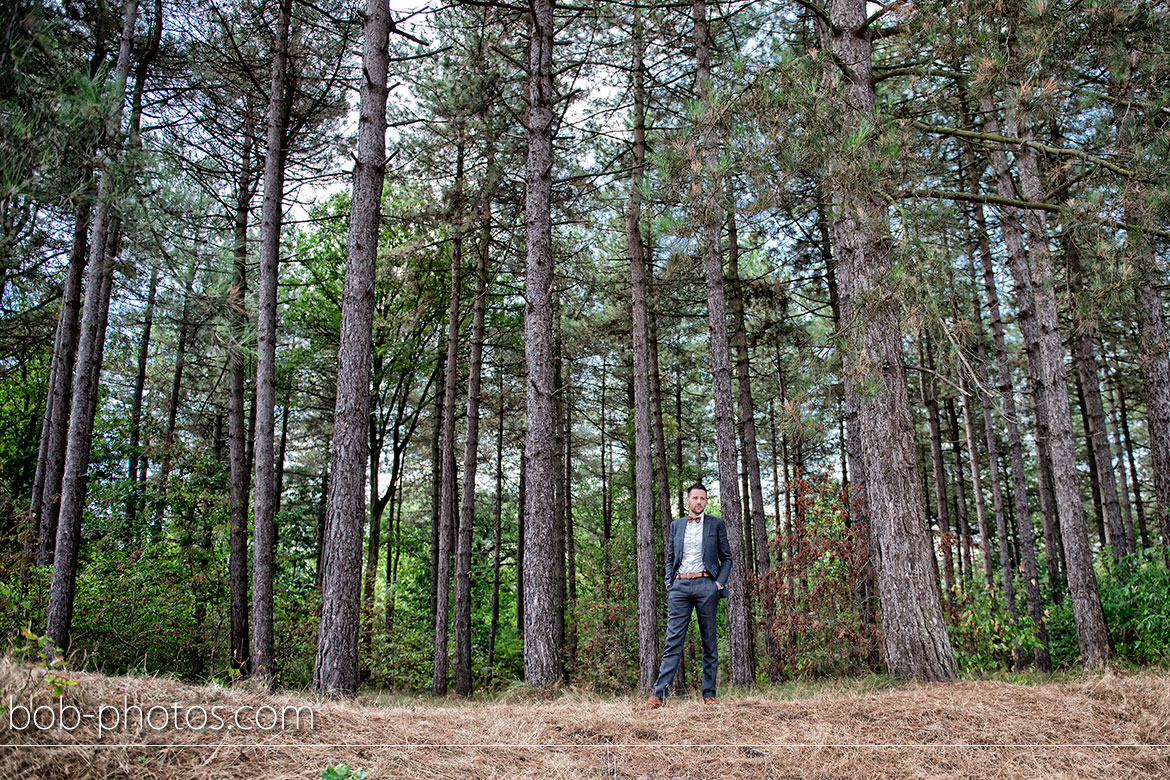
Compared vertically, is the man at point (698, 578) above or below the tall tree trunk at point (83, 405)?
below

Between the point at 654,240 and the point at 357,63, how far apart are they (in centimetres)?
695

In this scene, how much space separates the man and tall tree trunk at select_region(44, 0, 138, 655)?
6937 mm

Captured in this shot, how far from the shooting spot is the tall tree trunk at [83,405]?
22.8 feet

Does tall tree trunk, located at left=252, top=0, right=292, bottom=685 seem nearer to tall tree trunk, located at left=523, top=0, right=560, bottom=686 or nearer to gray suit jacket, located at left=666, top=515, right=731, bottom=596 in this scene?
tall tree trunk, located at left=523, top=0, right=560, bottom=686

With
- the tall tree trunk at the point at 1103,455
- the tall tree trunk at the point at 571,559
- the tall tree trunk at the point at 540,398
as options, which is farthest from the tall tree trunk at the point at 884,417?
the tall tree trunk at the point at 571,559

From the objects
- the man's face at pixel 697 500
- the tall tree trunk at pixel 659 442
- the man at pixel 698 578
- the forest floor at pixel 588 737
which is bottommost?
the forest floor at pixel 588 737

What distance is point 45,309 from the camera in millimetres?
14164

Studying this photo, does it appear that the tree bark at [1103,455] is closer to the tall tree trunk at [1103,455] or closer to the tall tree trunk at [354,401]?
the tall tree trunk at [1103,455]

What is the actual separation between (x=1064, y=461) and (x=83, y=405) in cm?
1338

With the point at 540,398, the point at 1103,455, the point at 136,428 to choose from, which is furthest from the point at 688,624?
the point at 136,428

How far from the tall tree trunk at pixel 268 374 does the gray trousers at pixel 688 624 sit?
16.7 feet

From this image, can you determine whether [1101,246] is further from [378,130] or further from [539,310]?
[378,130]

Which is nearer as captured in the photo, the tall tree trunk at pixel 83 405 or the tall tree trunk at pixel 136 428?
the tall tree trunk at pixel 83 405

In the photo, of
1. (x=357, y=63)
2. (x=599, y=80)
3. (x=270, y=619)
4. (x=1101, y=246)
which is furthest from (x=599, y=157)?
(x=270, y=619)
